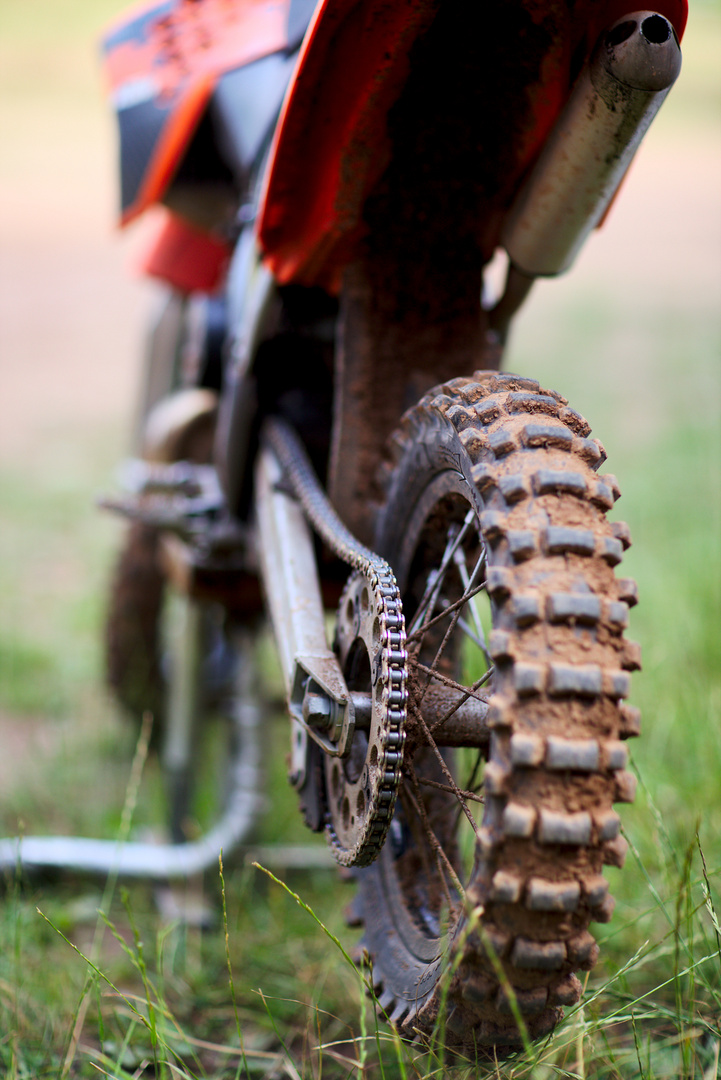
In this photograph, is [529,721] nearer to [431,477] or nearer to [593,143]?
Result: [431,477]

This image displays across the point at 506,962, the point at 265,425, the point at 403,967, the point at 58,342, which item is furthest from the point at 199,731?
the point at 58,342

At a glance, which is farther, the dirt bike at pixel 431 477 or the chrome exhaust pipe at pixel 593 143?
the chrome exhaust pipe at pixel 593 143

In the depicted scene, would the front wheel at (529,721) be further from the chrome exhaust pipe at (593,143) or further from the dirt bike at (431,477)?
the chrome exhaust pipe at (593,143)

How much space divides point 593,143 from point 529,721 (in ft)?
2.14

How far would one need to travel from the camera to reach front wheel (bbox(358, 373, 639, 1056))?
849 mm

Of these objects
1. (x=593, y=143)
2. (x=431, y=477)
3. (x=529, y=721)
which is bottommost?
(x=529, y=721)

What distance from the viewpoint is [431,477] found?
1.16 metres

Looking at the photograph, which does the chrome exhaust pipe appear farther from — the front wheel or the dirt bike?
the front wheel

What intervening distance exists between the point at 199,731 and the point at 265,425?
0.82 m

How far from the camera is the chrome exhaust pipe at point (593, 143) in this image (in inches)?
40.1

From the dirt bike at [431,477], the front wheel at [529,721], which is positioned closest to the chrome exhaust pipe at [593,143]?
the dirt bike at [431,477]

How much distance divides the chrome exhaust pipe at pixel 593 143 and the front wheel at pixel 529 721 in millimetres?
240

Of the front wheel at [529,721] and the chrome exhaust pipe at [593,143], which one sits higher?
the chrome exhaust pipe at [593,143]

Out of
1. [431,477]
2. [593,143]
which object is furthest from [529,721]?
[593,143]
